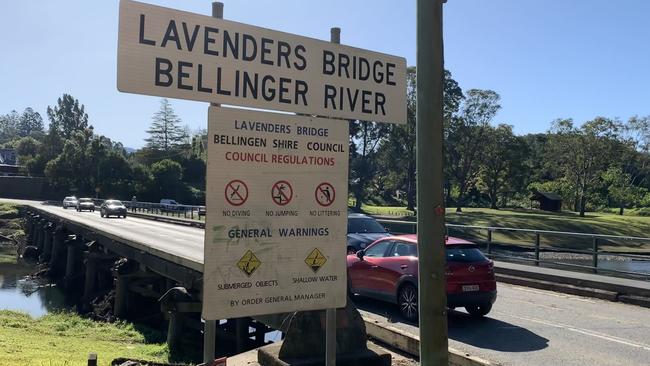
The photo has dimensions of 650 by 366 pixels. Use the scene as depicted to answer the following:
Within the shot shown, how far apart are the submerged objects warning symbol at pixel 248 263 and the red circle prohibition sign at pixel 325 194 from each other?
27.7 inches

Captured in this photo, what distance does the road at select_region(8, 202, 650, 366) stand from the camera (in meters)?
7.99

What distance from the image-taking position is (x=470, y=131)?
222 ft

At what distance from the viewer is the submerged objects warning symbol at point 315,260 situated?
4598 mm

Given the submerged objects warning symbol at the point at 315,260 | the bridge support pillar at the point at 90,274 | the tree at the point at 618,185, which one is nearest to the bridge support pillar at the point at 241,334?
the submerged objects warning symbol at the point at 315,260

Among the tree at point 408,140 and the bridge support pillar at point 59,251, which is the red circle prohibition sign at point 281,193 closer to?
the bridge support pillar at point 59,251

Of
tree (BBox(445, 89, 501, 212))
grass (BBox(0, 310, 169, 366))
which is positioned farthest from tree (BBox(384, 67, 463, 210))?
grass (BBox(0, 310, 169, 366))

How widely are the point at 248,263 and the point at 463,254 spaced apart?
7.21m

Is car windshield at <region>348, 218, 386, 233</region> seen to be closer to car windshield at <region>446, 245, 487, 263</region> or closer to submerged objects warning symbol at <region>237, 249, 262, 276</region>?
car windshield at <region>446, 245, 487, 263</region>

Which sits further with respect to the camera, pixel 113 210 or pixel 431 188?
pixel 113 210

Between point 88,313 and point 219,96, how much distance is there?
63.9 feet

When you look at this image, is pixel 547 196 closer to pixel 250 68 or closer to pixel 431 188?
pixel 431 188

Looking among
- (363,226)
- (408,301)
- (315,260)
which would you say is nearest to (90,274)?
(363,226)

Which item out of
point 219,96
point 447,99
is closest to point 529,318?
point 219,96

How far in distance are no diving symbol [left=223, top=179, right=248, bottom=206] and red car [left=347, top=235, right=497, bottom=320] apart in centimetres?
675
